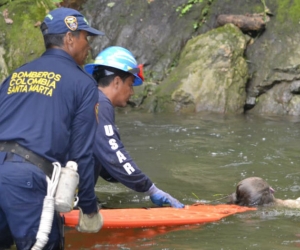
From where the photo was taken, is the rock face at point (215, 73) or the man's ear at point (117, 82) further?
the rock face at point (215, 73)

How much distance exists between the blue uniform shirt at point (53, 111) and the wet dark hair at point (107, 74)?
59.0 inches

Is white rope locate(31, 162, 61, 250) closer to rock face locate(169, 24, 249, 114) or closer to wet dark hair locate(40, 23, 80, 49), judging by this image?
wet dark hair locate(40, 23, 80, 49)

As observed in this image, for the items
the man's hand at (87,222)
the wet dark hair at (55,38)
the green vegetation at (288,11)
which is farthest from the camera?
the green vegetation at (288,11)

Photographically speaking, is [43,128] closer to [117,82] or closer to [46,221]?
[46,221]

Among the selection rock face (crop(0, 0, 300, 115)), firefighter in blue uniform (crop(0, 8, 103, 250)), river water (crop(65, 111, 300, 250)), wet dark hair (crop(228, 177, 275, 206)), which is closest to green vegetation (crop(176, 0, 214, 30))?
rock face (crop(0, 0, 300, 115))

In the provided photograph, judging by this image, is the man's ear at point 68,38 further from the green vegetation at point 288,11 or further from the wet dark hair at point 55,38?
the green vegetation at point 288,11

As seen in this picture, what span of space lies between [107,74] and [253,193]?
2068 millimetres

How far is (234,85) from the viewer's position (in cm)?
1359

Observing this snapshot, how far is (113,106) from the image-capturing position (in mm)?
5484

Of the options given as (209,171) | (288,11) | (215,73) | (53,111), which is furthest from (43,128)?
(288,11)

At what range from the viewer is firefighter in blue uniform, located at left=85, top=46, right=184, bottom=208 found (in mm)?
5371

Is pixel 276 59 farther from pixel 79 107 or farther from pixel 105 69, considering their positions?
pixel 79 107

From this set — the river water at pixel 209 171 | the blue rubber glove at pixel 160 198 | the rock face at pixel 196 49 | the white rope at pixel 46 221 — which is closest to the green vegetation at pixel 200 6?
the rock face at pixel 196 49

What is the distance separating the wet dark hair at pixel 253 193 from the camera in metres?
6.39
